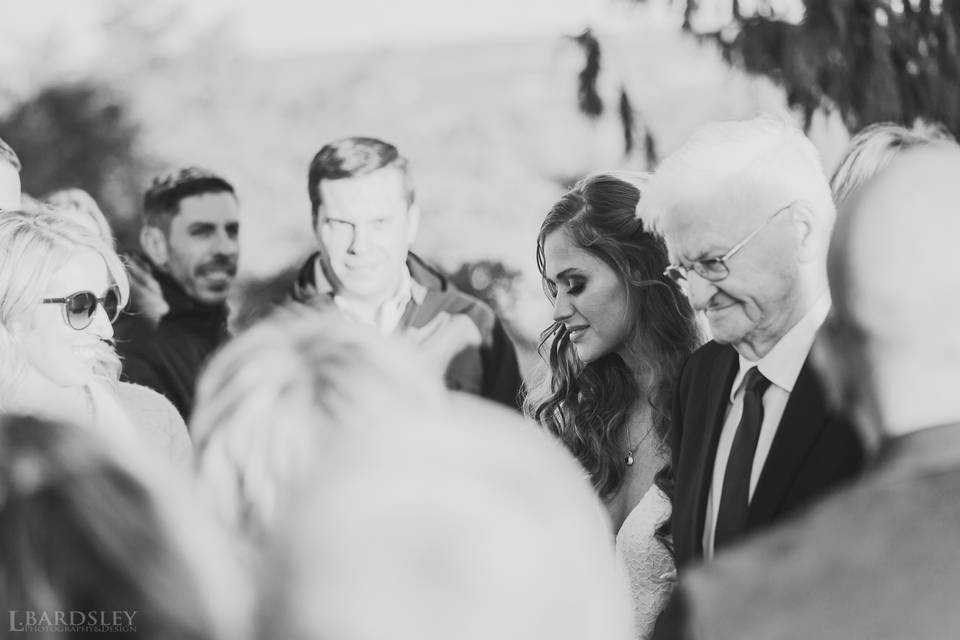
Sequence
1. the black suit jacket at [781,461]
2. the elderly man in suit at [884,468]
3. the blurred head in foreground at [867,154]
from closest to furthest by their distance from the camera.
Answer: the elderly man in suit at [884,468], the black suit jacket at [781,461], the blurred head in foreground at [867,154]

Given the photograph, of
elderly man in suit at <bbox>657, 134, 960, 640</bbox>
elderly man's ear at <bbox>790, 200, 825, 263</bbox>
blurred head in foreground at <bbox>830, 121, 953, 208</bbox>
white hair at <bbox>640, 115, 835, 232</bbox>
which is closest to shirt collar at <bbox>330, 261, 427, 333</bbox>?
blurred head in foreground at <bbox>830, 121, 953, 208</bbox>

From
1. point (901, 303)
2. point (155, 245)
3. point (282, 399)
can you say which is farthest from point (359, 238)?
point (901, 303)

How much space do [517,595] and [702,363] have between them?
87.7 inches

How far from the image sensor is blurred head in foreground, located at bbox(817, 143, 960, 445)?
5.67 feet

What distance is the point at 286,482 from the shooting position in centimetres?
173

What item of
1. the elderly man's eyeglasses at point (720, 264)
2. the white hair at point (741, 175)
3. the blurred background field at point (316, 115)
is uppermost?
the white hair at point (741, 175)

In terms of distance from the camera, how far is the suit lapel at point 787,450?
2865mm

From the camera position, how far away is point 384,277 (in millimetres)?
4773

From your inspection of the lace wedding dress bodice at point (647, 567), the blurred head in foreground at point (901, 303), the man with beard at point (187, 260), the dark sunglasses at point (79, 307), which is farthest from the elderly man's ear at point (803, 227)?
the man with beard at point (187, 260)

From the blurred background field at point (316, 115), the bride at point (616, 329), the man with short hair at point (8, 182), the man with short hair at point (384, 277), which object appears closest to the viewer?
the bride at point (616, 329)

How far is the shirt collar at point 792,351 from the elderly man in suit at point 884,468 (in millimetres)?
1101

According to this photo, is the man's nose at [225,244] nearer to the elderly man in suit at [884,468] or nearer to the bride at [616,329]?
the bride at [616,329]

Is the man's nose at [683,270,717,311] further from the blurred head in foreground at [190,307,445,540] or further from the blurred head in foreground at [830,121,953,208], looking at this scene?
the blurred head in foreground at [190,307,445,540]

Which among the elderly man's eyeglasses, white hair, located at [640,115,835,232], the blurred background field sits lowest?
the blurred background field
